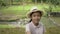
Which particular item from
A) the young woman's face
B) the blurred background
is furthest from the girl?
the blurred background

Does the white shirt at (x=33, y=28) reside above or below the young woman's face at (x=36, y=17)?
below

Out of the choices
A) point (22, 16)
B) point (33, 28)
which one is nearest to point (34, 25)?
point (33, 28)

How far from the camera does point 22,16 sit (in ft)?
57.9

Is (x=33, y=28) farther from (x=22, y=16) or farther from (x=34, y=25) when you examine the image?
(x=22, y=16)

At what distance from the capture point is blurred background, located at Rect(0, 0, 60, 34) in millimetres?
10984

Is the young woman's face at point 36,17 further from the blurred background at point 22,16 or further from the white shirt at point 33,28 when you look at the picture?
the blurred background at point 22,16

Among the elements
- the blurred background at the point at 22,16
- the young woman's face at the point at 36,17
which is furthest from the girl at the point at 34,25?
the blurred background at the point at 22,16

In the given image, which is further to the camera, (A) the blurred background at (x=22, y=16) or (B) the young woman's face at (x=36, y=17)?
(A) the blurred background at (x=22, y=16)

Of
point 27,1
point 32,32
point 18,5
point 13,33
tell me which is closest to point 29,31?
point 32,32

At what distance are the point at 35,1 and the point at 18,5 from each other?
2.51m

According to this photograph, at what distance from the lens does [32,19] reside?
347 cm

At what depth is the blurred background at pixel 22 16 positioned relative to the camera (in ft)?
36.0

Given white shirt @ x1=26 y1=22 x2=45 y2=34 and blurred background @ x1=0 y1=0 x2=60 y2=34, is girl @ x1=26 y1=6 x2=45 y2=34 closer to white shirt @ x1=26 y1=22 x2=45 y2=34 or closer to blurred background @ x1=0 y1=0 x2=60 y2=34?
white shirt @ x1=26 y1=22 x2=45 y2=34

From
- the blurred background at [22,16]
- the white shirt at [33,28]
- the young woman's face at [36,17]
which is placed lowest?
the blurred background at [22,16]
